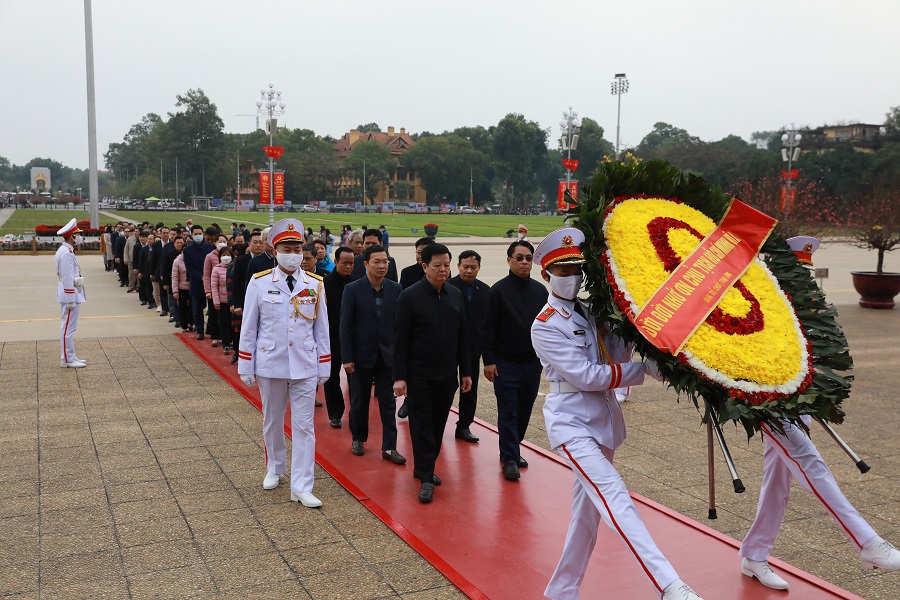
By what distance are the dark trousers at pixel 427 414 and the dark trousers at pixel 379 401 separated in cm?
75

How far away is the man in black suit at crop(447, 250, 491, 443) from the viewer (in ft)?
23.4

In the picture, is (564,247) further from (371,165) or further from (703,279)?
(371,165)

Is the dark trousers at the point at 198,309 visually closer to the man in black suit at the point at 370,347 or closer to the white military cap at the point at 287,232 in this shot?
the man in black suit at the point at 370,347

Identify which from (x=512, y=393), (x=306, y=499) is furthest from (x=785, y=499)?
(x=306, y=499)

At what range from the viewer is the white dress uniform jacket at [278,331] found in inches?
229

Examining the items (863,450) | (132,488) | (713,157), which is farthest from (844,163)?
(132,488)

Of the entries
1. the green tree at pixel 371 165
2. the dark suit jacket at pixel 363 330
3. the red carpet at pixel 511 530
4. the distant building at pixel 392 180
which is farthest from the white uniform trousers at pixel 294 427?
the distant building at pixel 392 180

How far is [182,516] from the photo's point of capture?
5359 millimetres

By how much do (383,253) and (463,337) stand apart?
116 cm

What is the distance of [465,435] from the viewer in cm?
739

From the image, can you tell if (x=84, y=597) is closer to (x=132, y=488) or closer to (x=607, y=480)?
(x=132, y=488)

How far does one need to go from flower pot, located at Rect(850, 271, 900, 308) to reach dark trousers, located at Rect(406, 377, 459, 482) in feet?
49.2

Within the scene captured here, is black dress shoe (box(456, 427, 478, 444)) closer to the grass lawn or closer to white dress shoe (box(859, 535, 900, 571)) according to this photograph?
white dress shoe (box(859, 535, 900, 571))

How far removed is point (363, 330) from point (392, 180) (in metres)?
107
